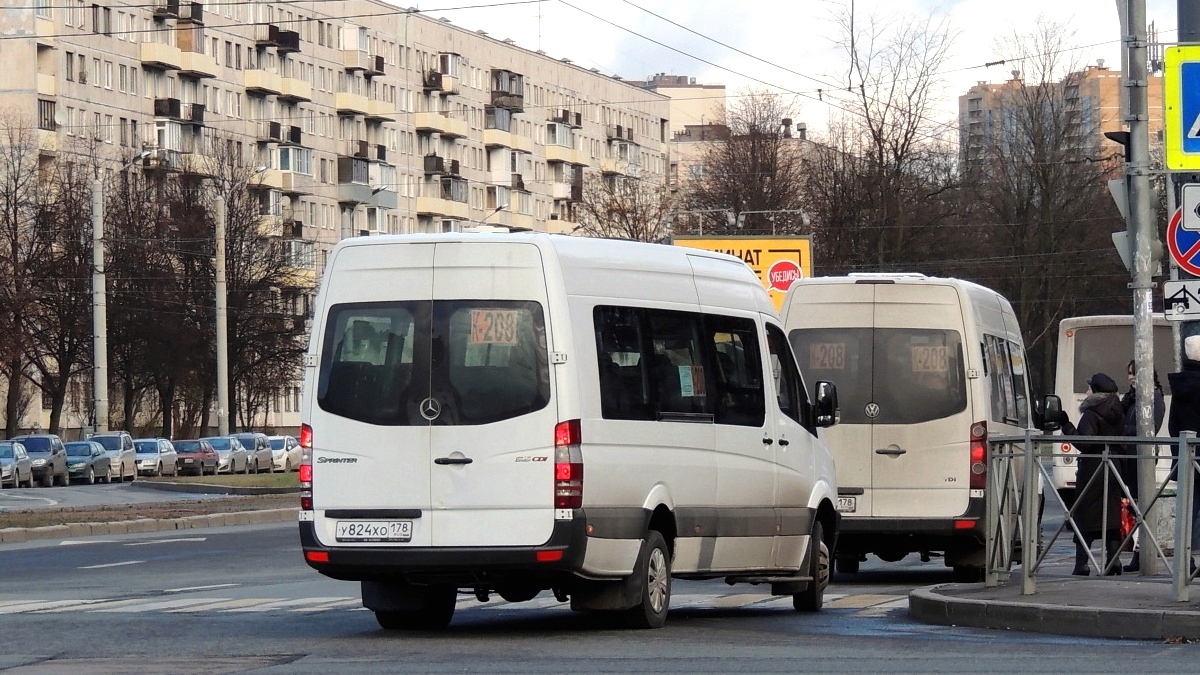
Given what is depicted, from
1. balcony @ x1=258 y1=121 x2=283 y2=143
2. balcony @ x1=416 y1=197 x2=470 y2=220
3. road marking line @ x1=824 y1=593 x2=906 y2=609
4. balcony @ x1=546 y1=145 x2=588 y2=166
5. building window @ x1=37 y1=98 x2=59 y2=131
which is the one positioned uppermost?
balcony @ x1=546 y1=145 x2=588 y2=166

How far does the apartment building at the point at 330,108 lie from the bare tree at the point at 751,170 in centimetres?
1676

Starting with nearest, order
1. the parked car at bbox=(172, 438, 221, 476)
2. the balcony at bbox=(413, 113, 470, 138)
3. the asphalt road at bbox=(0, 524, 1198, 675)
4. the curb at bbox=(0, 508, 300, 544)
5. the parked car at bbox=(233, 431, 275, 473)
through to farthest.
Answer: the asphalt road at bbox=(0, 524, 1198, 675) < the curb at bbox=(0, 508, 300, 544) < the parked car at bbox=(172, 438, 221, 476) < the parked car at bbox=(233, 431, 275, 473) < the balcony at bbox=(413, 113, 470, 138)

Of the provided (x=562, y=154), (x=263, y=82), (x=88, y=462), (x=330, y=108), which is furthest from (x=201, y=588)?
(x=562, y=154)

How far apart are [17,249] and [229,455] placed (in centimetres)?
1251

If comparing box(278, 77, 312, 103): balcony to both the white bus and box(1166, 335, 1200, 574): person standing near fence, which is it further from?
box(1166, 335, 1200, 574): person standing near fence

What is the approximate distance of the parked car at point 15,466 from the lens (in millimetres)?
57781

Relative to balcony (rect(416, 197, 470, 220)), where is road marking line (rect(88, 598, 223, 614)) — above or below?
below

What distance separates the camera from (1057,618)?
13.0 meters

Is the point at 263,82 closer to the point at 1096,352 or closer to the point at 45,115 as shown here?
the point at 45,115

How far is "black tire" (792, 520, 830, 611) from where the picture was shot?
15250 mm

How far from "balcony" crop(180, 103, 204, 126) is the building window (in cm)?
977

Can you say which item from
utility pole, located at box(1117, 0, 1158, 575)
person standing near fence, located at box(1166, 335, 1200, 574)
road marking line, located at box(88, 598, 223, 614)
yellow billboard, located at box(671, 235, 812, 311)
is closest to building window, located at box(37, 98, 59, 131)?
yellow billboard, located at box(671, 235, 812, 311)

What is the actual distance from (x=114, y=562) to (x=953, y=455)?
1012 centimetres

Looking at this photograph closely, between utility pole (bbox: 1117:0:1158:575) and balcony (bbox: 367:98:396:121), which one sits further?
balcony (bbox: 367:98:396:121)
